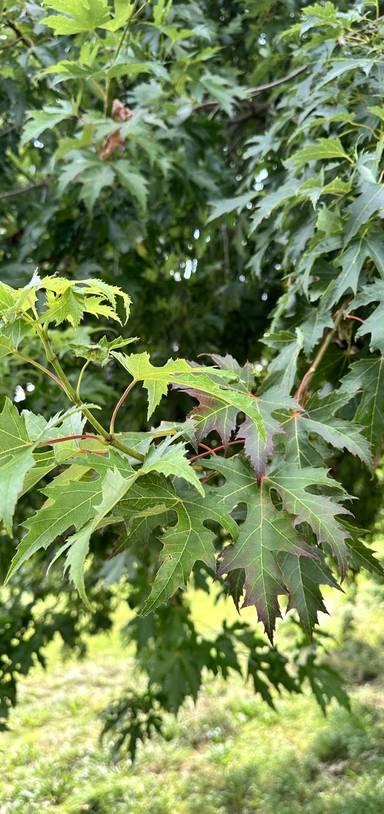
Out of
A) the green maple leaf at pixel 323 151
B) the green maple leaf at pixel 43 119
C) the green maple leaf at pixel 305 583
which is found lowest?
the green maple leaf at pixel 305 583

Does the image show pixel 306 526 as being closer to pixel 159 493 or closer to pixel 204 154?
pixel 159 493

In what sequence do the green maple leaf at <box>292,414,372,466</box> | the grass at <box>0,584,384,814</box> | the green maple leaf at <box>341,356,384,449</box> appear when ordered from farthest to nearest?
the grass at <box>0,584,384,814</box> < the green maple leaf at <box>341,356,384,449</box> < the green maple leaf at <box>292,414,372,466</box>

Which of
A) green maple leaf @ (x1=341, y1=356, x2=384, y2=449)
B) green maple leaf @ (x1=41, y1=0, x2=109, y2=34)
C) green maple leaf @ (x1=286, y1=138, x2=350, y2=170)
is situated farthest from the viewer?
green maple leaf @ (x1=41, y1=0, x2=109, y2=34)

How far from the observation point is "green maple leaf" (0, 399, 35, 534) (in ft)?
2.96

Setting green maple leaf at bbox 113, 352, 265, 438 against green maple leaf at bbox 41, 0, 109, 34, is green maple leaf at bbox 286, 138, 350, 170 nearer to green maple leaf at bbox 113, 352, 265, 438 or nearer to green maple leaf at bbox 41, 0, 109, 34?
green maple leaf at bbox 41, 0, 109, 34

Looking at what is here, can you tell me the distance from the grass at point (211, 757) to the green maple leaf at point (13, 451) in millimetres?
2833

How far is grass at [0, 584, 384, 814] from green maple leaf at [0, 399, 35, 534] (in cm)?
283

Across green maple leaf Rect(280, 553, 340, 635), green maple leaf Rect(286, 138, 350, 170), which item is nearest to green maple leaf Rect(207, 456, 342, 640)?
green maple leaf Rect(280, 553, 340, 635)

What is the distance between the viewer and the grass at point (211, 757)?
409 centimetres

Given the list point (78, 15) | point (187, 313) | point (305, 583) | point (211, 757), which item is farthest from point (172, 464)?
point (211, 757)

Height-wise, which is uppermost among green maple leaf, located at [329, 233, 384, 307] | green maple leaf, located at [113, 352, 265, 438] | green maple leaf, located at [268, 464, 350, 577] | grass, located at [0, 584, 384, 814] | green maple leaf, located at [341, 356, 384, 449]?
green maple leaf, located at [113, 352, 265, 438]

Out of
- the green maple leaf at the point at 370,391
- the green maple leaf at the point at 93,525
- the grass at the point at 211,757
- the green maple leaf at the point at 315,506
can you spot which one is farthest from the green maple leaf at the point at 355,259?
the grass at the point at 211,757

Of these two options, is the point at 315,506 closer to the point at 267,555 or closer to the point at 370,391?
the point at 267,555

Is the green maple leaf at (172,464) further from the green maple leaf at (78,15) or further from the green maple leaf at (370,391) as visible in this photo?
the green maple leaf at (78,15)
